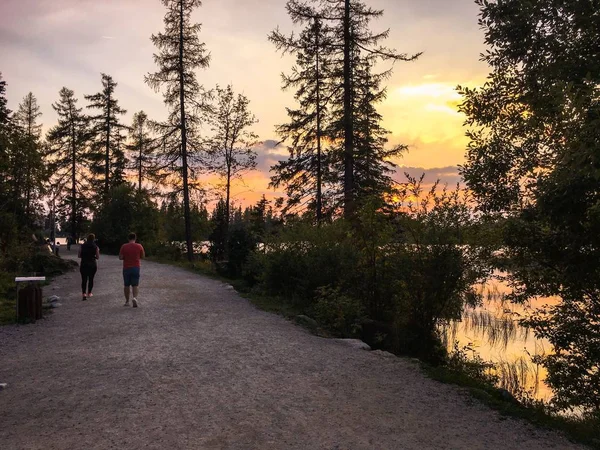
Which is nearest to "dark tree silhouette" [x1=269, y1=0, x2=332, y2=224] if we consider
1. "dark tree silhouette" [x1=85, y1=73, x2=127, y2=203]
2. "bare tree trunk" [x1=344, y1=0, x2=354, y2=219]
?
"bare tree trunk" [x1=344, y1=0, x2=354, y2=219]

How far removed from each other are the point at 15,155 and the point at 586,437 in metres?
20.3

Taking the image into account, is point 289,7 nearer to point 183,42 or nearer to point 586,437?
point 183,42

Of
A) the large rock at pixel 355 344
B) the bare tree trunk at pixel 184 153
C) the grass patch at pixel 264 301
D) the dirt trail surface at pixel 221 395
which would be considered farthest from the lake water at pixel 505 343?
the bare tree trunk at pixel 184 153

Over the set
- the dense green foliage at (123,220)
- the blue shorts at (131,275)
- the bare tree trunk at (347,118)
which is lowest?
the blue shorts at (131,275)

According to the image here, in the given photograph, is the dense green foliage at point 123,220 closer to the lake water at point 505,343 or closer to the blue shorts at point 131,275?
the blue shorts at point 131,275

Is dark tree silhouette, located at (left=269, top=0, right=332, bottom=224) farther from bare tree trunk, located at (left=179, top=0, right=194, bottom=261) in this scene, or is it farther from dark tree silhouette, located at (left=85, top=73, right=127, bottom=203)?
dark tree silhouette, located at (left=85, top=73, right=127, bottom=203)

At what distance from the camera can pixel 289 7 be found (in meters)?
21.1

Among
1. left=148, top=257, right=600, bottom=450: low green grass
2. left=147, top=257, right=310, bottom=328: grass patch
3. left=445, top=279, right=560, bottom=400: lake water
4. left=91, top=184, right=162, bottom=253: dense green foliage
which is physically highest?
left=91, top=184, right=162, bottom=253: dense green foliage

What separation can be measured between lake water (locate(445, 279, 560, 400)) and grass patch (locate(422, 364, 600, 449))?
1.89 meters

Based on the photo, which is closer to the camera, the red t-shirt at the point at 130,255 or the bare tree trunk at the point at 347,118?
the red t-shirt at the point at 130,255

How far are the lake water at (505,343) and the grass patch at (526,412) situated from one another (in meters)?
1.89

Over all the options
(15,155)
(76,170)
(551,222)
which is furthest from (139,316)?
(76,170)

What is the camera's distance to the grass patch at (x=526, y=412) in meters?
4.82

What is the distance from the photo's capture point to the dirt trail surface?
442 centimetres
